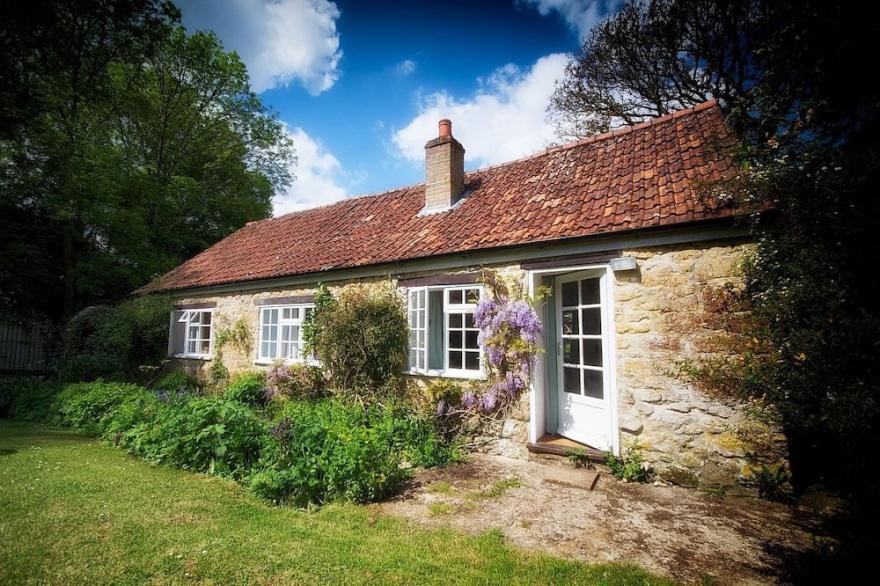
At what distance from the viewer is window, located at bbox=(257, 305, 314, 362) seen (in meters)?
9.86

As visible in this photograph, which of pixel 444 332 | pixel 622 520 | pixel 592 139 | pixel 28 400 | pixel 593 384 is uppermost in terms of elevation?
pixel 592 139

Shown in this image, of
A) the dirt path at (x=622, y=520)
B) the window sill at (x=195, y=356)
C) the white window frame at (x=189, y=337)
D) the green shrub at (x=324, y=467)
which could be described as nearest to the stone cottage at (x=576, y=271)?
the dirt path at (x=622, y=520)

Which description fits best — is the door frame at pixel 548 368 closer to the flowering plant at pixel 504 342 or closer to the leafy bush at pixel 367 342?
the flowering plant at pixel 504 342

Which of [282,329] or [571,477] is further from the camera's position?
[282,329]

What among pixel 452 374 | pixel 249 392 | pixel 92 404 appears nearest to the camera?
pixel 452 374

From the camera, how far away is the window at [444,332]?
7.21 m

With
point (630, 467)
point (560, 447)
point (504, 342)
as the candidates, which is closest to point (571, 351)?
point (504, 342)

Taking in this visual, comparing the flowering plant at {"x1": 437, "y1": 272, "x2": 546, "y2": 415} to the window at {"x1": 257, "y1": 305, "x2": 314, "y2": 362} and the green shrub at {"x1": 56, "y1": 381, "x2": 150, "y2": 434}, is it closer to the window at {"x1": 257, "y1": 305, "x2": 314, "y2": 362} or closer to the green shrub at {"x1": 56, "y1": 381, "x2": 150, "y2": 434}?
the window at {"x1": 257, "y1": 305, "x2": 314, "y2": 362}

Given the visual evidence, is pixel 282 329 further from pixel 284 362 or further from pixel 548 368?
pixel 548 368

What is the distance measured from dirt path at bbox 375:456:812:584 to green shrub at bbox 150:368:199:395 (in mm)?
9351

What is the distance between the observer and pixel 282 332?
1037 centimetres

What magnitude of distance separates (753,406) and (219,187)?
25165 millimetres

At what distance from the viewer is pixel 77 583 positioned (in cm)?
292

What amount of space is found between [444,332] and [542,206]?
3013 millimetres
